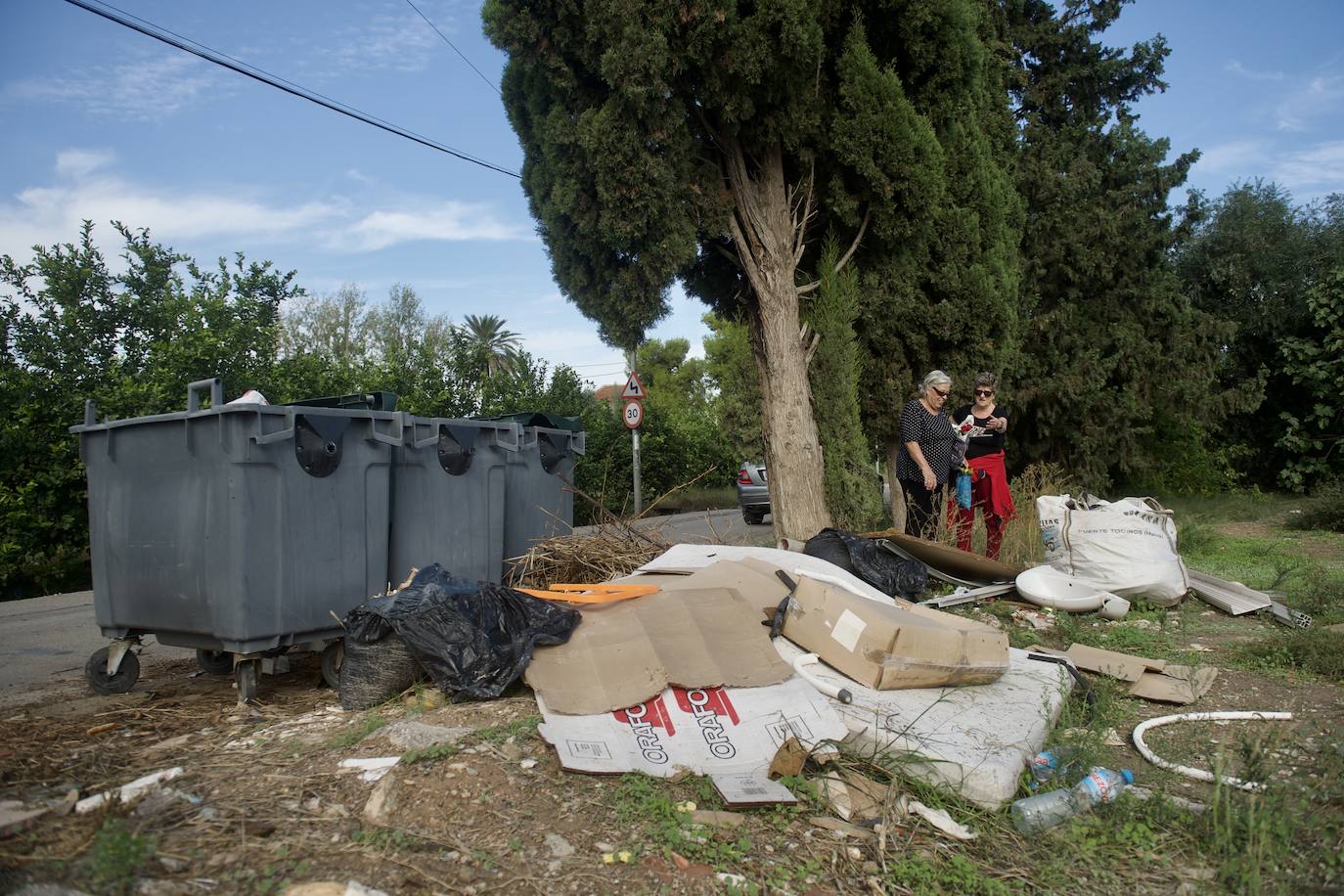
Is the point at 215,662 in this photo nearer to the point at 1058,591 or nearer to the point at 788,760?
the point at 788,760

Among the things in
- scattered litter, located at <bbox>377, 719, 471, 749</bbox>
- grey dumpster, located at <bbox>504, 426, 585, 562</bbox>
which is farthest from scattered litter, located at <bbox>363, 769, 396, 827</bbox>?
grey dumpster, located at <bbox>504, 426, 585, 562</bbox>

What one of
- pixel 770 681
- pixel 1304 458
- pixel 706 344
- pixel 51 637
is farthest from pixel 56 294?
pixel 706 344

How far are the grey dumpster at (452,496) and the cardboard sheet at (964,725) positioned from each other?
237 cm

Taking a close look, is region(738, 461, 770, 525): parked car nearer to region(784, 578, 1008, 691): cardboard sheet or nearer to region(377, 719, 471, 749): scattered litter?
region(784, 578, 1008, 691): cardboard sheet

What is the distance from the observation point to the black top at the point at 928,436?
735 cm

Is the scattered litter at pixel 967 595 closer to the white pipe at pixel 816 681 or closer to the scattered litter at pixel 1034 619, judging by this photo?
the scattered litter at pixel 1034 619

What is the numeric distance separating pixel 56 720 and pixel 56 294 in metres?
10.5

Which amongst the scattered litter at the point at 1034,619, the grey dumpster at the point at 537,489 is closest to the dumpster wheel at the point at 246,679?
the grey dumpster at the point at 537,489

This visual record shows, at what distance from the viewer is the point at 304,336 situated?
1233 inches

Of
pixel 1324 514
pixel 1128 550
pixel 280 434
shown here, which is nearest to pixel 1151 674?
pixel 1128 550

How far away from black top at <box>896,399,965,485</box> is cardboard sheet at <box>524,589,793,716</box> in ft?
11.4

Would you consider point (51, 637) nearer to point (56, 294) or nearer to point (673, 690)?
point (673, 690)

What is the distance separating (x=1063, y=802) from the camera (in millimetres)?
3031

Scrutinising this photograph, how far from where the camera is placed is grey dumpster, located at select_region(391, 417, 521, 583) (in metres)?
5.30
